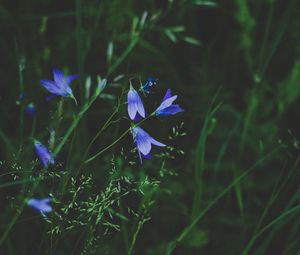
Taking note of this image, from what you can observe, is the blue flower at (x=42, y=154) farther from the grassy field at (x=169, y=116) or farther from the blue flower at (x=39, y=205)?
the grassy field at (x=169, y=116)

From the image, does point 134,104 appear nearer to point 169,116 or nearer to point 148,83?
point 148,83

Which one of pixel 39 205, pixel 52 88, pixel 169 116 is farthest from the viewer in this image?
pixel 169 116

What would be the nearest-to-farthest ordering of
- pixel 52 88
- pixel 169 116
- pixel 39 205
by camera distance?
1. pixel 39 205
2. pixel 52 88
3. pixel 169 116

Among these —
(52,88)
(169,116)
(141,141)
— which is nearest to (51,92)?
(52,88)

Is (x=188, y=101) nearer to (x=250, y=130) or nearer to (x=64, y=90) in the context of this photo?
(x=250, y=130)

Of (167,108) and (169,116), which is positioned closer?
(167,108)

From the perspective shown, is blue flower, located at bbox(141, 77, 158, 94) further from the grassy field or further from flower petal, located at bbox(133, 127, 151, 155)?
the grassy field

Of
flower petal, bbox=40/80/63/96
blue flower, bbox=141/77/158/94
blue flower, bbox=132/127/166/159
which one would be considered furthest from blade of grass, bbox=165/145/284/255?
flower petal, bbox=40/80/63/96

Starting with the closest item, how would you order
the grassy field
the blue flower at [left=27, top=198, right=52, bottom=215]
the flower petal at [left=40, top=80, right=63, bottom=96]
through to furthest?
the blue flower at [left=27, top=198, right=52, bottom=215] < the flower petal at [left=40, top=80, right=63, bottom=96] < the grassy field
